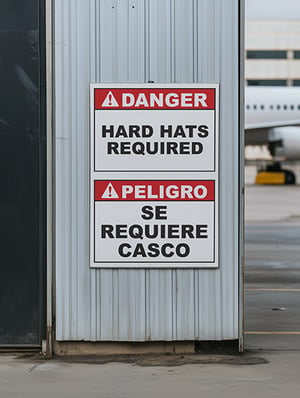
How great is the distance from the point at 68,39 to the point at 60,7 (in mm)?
269

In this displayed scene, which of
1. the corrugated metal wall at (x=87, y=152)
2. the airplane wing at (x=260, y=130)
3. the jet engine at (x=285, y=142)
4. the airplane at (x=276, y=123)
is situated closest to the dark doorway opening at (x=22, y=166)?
the corrugated metal wall at (x=87, y=152)

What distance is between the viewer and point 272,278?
49.1 feet

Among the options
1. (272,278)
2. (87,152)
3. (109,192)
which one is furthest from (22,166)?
(272,278)

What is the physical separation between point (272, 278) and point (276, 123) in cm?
3035

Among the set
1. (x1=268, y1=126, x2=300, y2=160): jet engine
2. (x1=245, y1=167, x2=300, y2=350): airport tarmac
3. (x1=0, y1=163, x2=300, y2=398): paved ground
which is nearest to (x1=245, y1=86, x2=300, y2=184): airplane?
(x1=268, y1=126, x2=300, y2=160): jet engine

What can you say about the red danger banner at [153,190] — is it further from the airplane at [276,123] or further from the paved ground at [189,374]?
the airplane at [276,123]

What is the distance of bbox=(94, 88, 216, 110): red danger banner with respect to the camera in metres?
8.83

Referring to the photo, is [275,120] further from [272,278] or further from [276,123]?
[272,278]

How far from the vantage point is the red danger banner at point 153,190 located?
29.1 ft

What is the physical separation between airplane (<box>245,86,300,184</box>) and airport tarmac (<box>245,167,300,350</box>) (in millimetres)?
13072

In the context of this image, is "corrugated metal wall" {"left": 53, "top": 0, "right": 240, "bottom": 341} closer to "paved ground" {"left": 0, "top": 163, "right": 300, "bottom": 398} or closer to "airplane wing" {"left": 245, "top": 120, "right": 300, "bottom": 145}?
"paved ground" {"left": 0, "top": 163, "right": 300, "bottom": 398}

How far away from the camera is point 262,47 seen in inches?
3263

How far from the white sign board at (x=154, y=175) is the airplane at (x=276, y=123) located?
35346 millimetres

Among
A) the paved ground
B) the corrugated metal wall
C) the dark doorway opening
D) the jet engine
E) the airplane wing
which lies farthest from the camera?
the jet engine
